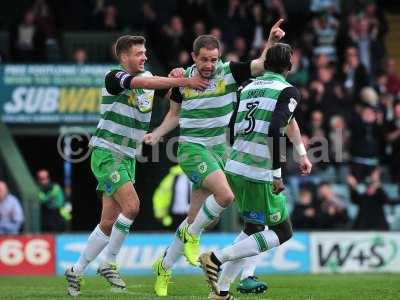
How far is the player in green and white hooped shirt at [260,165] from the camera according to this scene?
11.0 metres

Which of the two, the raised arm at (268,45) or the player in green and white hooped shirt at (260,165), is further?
the raised arm at (268,45)

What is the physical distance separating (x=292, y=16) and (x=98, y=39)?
5212 mm

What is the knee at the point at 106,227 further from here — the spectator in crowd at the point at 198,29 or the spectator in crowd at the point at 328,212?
the spectator in crowd at the point at 198,29

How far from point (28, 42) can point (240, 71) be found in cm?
1246

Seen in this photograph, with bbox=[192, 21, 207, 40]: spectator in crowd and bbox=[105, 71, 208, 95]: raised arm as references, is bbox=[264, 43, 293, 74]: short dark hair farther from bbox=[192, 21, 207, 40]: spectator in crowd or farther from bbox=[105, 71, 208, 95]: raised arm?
bbox=[192, 21, 207, 40]: spectator in crowd

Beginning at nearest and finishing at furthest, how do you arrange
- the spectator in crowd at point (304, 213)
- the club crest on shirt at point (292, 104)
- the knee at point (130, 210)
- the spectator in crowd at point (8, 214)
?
the club crest on shirt at point (292, 104)
the knee at point (130, 210)
the spectator in crowd at point (8, 214)
the spectator in crowd at point (304, 213)

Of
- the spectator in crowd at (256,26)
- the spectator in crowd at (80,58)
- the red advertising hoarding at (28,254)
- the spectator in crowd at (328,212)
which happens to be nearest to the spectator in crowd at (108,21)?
the spectator in crowd at (80,58)

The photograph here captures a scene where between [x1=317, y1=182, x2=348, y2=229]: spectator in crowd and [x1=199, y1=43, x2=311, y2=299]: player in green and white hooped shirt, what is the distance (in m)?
10.5

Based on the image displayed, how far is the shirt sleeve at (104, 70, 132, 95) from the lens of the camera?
12045mm

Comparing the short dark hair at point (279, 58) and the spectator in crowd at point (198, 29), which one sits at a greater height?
the spectator in crowd at point (198, 29)

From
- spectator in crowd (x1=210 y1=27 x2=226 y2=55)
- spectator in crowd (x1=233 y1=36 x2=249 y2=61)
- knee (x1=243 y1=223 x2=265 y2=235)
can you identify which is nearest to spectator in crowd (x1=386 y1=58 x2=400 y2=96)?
spectator in crowd (x1=233 y1=36 x2=249 y2=61)

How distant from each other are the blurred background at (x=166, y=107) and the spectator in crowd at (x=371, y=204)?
18 millimetres

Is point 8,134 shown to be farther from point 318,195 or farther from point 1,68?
point 318,195

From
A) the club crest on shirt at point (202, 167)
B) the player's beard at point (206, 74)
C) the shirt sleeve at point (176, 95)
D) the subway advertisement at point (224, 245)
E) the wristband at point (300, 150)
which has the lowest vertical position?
the subway advertisement at point (224, 245)
